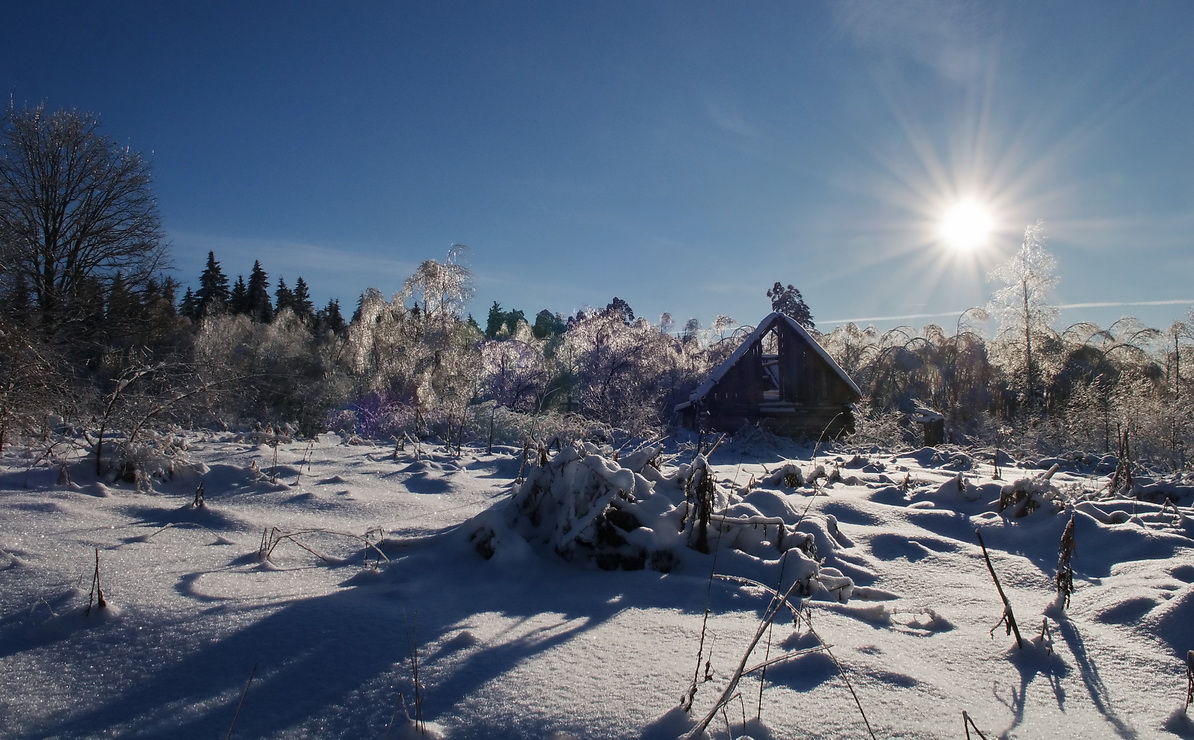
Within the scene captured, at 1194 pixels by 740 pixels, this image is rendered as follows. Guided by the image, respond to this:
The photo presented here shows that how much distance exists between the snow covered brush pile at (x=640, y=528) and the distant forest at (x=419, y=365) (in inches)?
108

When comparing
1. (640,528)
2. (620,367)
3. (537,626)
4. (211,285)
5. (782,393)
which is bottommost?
(537,626)

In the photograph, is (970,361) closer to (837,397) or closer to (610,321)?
(837,397)

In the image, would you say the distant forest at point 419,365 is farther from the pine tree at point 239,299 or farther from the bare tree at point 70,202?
the pine tree at point 239,299

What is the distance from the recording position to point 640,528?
2.75 metres

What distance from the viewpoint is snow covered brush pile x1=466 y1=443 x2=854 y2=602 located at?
8.53ft

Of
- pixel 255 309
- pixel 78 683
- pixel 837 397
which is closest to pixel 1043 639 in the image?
pixel 78 683

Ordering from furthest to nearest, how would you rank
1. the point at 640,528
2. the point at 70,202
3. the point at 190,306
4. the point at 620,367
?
the point at 190,306
the point at 620,367
the point at 70,202
the point at 640,528

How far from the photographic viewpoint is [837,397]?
56.1 ft

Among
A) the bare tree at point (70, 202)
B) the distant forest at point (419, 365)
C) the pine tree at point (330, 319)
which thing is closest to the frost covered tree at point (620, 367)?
the distant forest at point (419, 365)

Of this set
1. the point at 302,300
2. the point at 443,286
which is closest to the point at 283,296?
the point at 302,300

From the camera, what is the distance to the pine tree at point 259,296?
49.1 metres

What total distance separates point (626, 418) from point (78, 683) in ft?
59.1

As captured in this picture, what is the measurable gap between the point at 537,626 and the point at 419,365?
24.6 meters

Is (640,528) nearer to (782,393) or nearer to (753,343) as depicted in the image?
(753,343)
